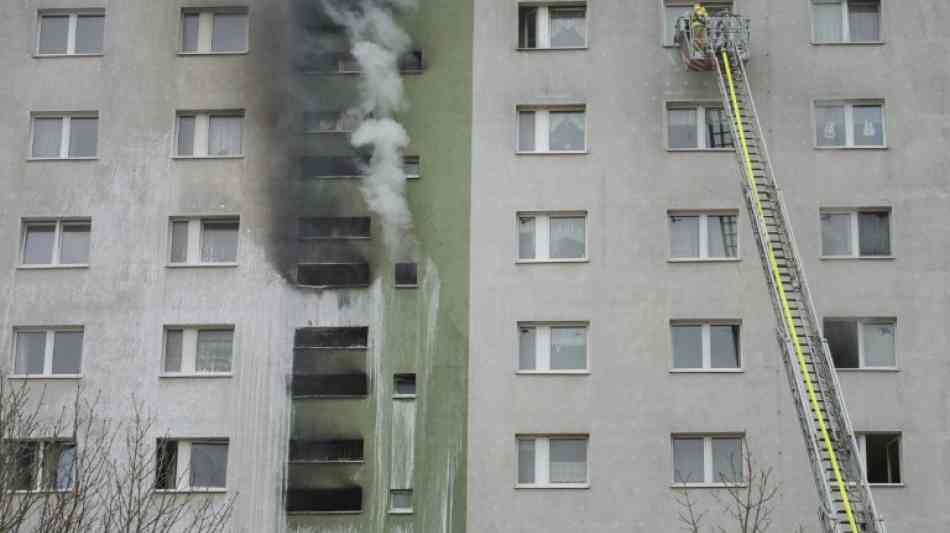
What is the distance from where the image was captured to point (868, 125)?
35750mm

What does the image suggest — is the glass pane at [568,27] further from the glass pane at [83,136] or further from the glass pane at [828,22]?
the glass pane at [83,136]

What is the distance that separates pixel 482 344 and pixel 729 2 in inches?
406

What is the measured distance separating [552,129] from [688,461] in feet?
28.2

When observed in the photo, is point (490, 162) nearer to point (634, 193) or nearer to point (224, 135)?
point (634, 193)

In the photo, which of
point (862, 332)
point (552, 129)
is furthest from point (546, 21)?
point (862, 332)

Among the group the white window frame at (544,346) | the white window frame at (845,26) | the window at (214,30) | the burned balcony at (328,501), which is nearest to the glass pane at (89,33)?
the window at (214,30)

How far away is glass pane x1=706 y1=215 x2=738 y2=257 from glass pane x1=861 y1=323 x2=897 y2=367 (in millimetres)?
3498

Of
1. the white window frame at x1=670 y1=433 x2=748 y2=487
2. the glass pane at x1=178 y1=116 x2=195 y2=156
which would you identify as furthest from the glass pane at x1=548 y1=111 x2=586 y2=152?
the glass pane at x1=178 y1=116 x2=195 y2=156

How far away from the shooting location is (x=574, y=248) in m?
35.6

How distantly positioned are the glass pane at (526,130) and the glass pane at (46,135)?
37.4 ft

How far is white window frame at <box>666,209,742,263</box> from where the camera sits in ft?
115

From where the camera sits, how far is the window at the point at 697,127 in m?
35.9

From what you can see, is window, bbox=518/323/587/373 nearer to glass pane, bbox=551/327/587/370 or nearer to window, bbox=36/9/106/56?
glass pane, bbox=551/327/587/370

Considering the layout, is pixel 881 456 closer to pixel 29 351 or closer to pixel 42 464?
pixel 42 464
